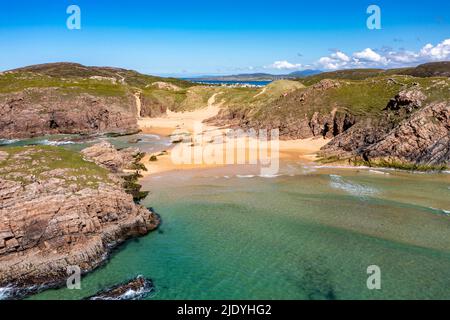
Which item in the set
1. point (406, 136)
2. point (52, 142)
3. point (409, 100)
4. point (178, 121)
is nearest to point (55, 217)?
point (406, 136)

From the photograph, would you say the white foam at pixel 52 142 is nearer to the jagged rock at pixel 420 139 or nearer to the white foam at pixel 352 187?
the white foam at pixel 352 187

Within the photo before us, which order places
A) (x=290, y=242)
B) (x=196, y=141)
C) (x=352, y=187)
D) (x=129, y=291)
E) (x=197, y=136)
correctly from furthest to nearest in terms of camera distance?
(x=197, y=136), (x=196, y=141), (x=352, y=187), (x=290, y=242), (x=129, y=291)

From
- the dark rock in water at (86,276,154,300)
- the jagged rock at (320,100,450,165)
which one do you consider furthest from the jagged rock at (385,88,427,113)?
the dark rock in water at (86,276,154,300)

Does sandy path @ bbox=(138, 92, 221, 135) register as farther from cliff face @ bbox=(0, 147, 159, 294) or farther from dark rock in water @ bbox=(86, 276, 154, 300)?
dark rock in water @ bbox=(86, 276, 154, 300)

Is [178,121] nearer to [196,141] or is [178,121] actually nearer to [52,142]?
[196,141]

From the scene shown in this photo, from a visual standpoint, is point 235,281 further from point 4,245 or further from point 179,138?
point 179,138
